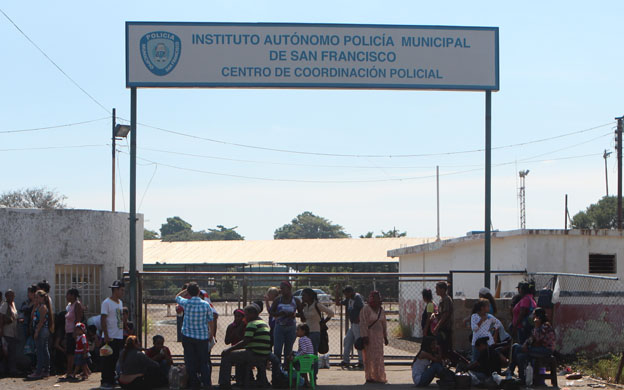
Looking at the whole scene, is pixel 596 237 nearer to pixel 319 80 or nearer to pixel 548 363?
pixel 548 363

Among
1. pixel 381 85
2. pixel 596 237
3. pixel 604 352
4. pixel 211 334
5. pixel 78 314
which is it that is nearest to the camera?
pixel 211 334

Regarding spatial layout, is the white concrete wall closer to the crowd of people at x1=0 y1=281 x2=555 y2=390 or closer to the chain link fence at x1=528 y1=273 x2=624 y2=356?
the chain link fence at x1=528 y1=273 x2=624 y2=356

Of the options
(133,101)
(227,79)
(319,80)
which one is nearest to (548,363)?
(319,80)

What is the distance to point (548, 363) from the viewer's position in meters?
11.5

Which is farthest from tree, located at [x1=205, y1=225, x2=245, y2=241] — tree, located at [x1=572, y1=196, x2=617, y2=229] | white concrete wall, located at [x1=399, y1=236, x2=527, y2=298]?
white concrete wall, located at [x1=399, y1=236, x2=527, y2=298]

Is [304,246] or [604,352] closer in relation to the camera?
[604,352]

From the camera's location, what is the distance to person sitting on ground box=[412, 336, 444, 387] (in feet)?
37.3

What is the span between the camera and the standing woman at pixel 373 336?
38.8 ft

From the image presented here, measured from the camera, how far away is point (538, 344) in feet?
37.7

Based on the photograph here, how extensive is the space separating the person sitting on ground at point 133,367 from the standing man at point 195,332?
2.13 ft

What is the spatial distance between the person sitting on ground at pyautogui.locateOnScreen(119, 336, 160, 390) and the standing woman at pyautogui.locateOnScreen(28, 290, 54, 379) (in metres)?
1.84

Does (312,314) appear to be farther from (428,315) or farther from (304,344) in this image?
(428,315)

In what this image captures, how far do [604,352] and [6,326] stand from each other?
11.1 metres

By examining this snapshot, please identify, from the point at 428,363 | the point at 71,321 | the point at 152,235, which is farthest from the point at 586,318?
the point at 152,235
